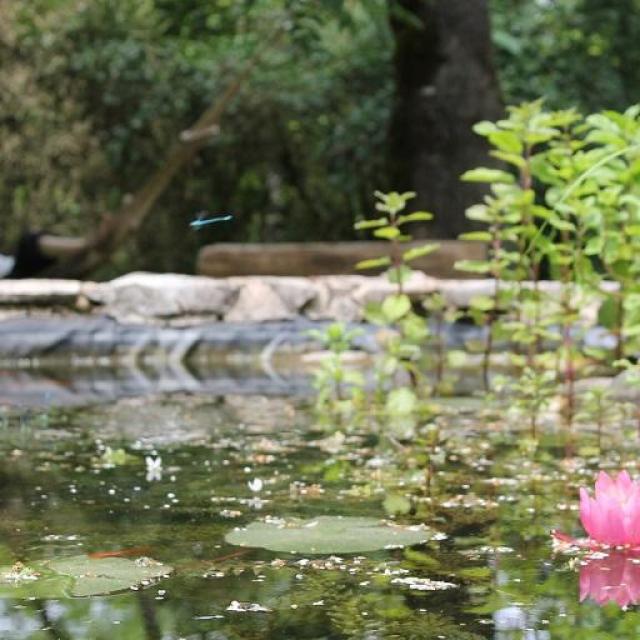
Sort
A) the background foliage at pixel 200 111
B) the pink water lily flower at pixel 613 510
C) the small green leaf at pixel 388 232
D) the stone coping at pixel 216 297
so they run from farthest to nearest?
the background foliage at pixel 200 111
the stone coping at pixel 216 297
the small green leaf at pixel 388 232
the pink water lily flower at pixel 613 510

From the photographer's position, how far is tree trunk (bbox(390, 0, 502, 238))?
1053 cm

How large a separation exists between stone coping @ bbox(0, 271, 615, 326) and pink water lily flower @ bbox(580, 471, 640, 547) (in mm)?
5612

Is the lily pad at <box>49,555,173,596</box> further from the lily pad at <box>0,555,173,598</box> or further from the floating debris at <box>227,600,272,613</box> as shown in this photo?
the floating debris at <box>227,600,272,613</box>

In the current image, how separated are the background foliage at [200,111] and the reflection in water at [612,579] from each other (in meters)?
10.4

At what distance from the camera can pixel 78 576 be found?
2.32m

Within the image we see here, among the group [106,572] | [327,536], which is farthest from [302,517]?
[106,572]

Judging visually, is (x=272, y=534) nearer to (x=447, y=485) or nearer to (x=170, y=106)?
(x=447, y=485)

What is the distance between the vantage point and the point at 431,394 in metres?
5.79

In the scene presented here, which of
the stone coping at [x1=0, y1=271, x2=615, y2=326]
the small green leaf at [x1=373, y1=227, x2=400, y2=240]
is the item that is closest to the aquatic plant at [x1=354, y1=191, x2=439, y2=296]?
the small green leaf at [x1=373, y1=227, x2=400, y2=240]

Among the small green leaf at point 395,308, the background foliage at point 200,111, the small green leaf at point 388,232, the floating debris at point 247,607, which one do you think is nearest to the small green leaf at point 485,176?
the small green leaf at point 388,232

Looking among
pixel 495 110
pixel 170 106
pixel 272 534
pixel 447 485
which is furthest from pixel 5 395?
pixel 170 106

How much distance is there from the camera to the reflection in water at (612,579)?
7.08 ft

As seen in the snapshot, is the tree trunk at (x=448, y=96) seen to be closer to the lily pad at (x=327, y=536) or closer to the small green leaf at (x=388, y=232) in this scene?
the small green leaf at (x=388, y=232)

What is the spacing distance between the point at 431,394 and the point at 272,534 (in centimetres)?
315
